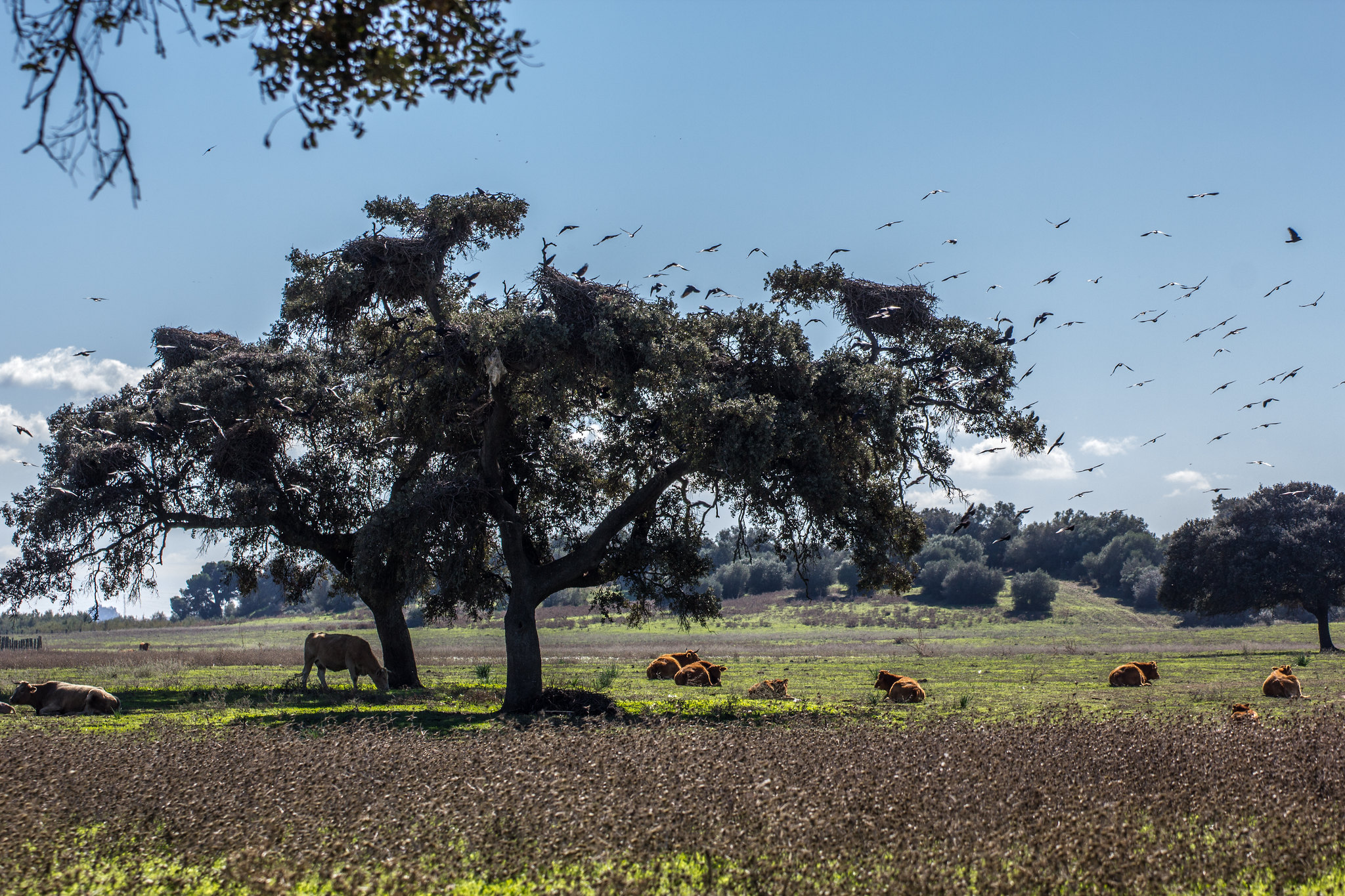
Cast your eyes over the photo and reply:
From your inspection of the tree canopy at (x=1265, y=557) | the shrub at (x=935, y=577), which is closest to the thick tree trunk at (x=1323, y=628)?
the tree canopy at (x=1265, y=557)

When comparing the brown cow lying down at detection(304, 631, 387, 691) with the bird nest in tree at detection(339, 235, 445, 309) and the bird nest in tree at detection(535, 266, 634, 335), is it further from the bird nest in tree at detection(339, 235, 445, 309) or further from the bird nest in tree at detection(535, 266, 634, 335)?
the bird nest in tree at detection(535, 266, 634, 335)

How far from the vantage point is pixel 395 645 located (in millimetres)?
29594

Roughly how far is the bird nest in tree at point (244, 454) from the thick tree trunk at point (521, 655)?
32.6 feet

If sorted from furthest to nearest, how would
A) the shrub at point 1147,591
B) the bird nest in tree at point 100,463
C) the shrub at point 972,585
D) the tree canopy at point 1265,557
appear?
the shrub at point 972,585 < the shrub at point 1147,591 < the tree canopy at point 1265,557 < the bird nest in tree at point 100,463

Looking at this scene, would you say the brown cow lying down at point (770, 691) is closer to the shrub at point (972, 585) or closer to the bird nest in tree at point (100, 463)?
the bird nest in tree at point (100, 463)

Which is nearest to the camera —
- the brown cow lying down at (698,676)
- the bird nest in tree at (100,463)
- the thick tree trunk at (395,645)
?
the bird nest in tree at (100,463)

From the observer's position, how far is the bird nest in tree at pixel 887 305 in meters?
25.6

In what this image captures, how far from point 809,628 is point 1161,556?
63075mm

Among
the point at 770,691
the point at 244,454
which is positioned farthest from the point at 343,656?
the point at 770,691

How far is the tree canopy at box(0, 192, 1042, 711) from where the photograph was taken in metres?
21.9

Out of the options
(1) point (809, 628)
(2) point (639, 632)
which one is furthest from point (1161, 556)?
(2) point (639, 632)

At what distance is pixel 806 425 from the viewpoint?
2117 cm

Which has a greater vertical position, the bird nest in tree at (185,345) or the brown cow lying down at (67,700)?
the bird nest in tree at (185,345)

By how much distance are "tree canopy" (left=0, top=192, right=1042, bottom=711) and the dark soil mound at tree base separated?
713mm
